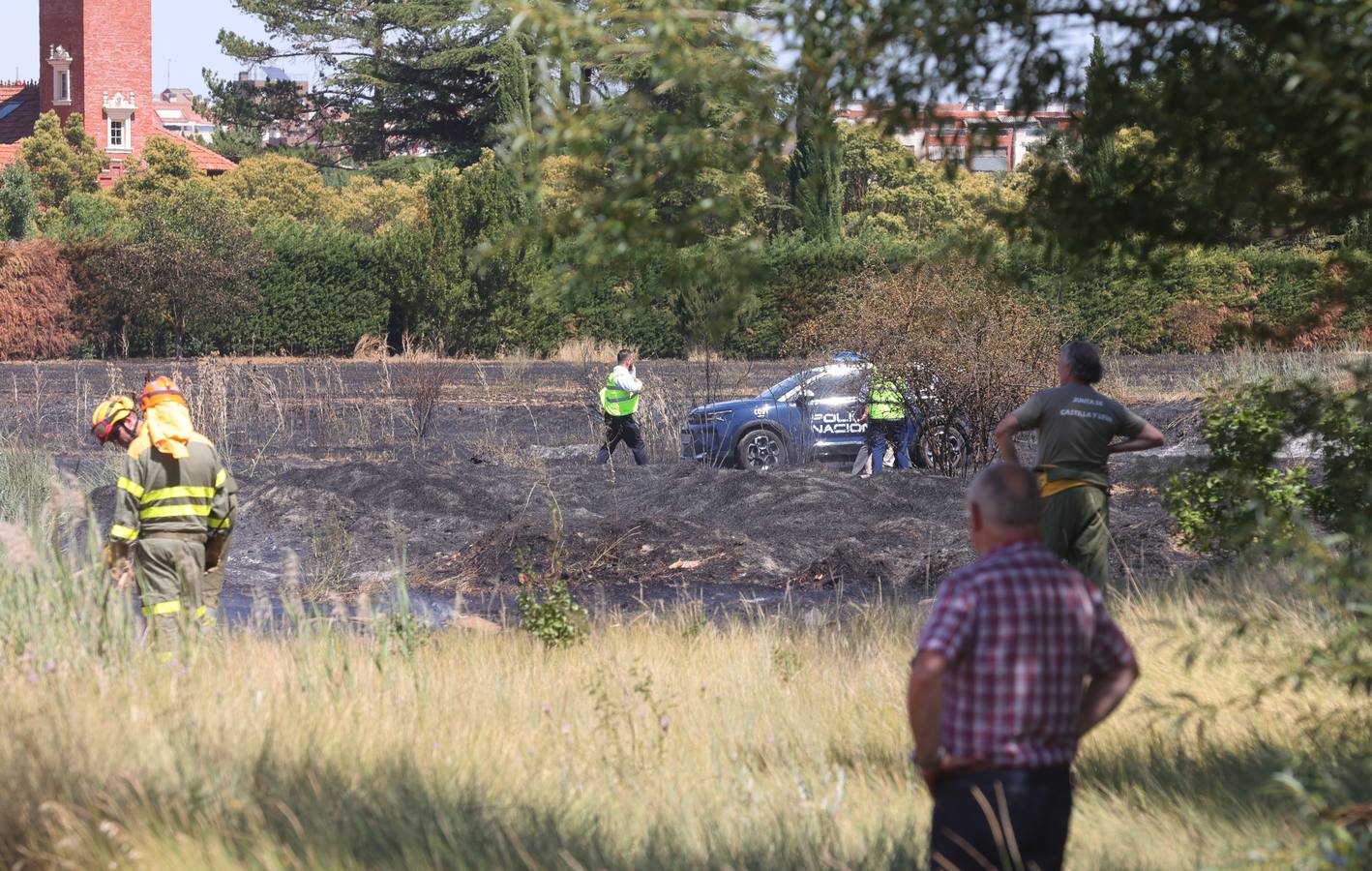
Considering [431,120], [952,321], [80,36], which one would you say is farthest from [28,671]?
[80,36]

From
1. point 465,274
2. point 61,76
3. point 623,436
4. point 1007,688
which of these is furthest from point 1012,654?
point 61,76

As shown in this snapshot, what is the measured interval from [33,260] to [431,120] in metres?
19.6

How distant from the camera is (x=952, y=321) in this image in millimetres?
15469

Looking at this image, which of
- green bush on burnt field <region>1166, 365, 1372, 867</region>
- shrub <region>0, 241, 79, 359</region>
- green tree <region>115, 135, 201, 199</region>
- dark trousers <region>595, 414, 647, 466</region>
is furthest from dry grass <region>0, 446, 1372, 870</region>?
green tree <region>115, 135, 201, 199</region>

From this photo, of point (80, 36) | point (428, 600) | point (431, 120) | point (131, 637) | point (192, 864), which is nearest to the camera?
point (192, 864)

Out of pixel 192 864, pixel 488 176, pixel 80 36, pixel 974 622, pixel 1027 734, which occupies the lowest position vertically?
pixel 192 864

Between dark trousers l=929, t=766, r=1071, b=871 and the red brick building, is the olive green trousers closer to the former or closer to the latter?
dark trousers l=929, t=766, r=1071, b=871

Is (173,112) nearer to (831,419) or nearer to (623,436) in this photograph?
(623,436)

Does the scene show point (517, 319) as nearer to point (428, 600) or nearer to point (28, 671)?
point (428, 600)

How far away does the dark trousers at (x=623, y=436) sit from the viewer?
729 inches

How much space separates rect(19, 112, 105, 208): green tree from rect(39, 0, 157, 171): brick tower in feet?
35.1

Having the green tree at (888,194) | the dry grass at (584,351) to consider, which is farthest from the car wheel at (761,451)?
the green tree at (888,194)

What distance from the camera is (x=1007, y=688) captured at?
3.66 meters

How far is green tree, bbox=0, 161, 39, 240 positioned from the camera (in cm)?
4703
